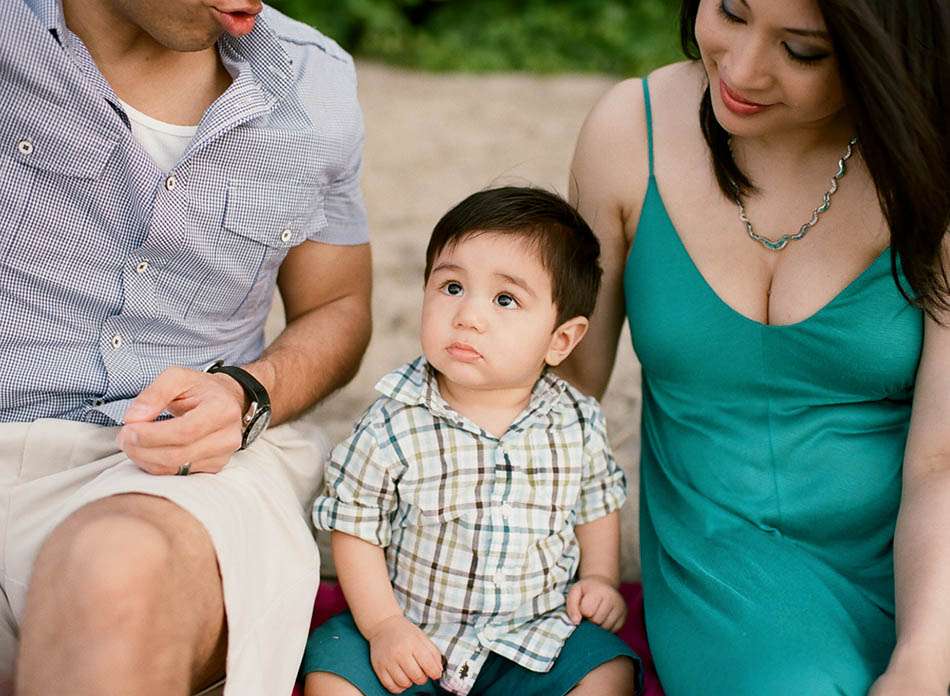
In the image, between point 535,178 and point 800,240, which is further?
point 535,178

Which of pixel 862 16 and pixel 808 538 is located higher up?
pixel 862 16

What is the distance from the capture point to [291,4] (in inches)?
299

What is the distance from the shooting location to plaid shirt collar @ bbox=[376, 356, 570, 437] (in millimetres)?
2258

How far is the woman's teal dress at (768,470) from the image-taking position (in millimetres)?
2096

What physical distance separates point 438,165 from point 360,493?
390 cm

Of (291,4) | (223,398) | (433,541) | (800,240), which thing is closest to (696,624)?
(433,541)

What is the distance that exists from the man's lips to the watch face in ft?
2.23

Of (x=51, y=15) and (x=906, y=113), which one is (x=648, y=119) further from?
(x=51, y=15)

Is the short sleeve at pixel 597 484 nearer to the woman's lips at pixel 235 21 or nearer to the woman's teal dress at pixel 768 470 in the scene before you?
the woman's teal dress at pixel 768 470

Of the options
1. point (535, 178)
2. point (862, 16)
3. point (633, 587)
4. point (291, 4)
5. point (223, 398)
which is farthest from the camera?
point (291, 4)

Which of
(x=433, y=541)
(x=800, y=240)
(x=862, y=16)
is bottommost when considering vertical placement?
(x=433, y=541)

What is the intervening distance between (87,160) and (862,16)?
4.36 ft

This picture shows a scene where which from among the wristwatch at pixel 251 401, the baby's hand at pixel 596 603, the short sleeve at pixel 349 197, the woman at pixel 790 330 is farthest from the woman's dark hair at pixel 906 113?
the wristwatch at pixel 251 401

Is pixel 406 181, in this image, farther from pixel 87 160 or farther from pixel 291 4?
pixel 87 160
